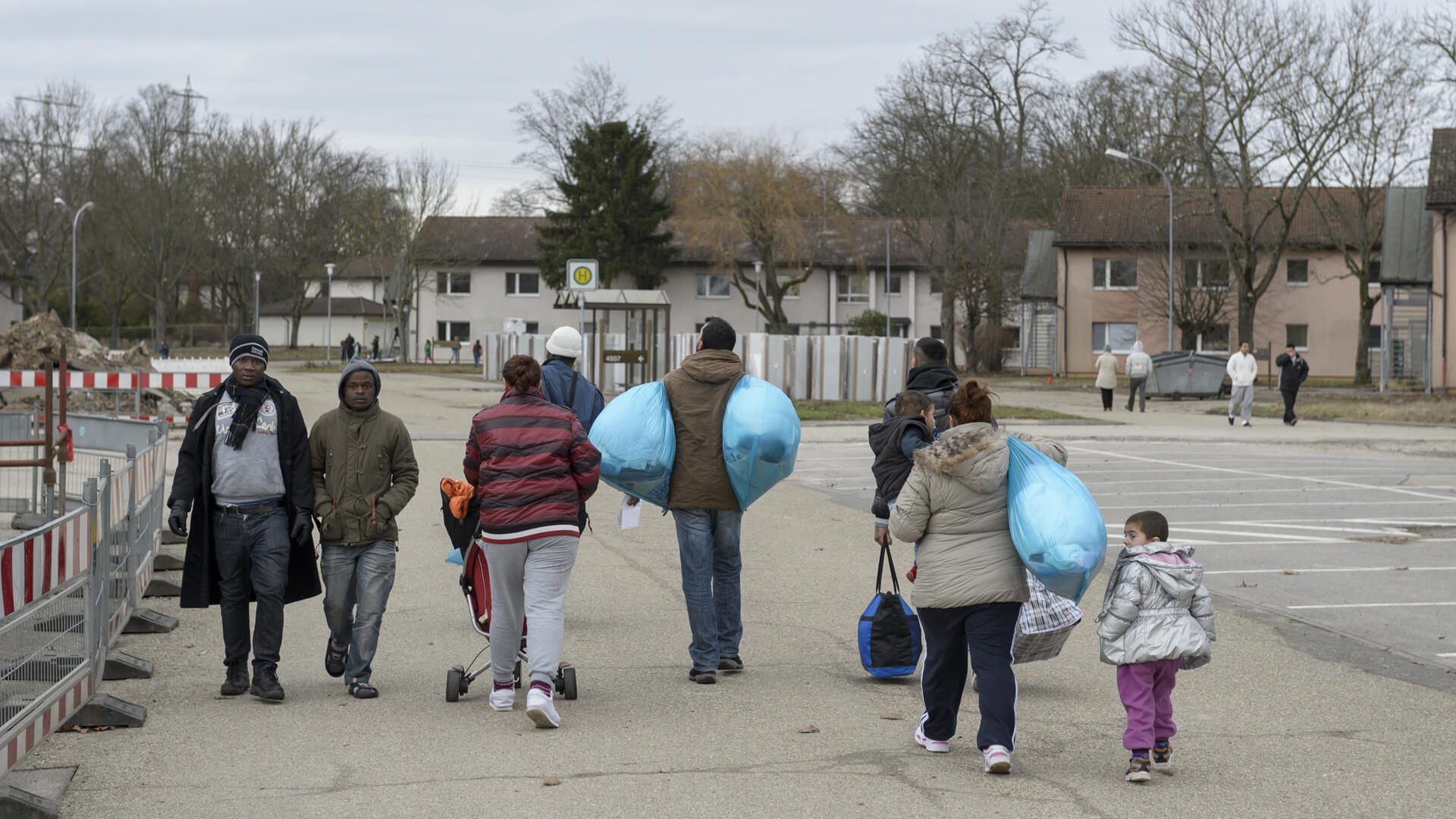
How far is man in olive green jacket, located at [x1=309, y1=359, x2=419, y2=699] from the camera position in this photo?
22.6 ft

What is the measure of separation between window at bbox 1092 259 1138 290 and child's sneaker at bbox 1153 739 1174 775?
2294 inches

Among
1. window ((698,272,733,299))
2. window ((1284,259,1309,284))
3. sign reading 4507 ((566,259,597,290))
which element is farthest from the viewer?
window ((698,272,733,299))

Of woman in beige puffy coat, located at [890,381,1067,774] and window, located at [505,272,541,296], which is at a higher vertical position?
window, located at [505,272,541,296]

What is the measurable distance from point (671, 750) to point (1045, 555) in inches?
66.4

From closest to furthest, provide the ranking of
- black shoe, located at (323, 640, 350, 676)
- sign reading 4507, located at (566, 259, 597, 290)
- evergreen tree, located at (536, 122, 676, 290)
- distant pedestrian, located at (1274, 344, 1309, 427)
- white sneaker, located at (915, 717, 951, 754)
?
white sneaker, located at (915, 717, 951, 754)
black shoe, located at (323, 640, 350, 676)
sign reading 4507, located at (566, 259, 597, 290)
distant pedestrian, located at (1274, 344, 1309, 427)
evergreen tree, located at (536, 122, 676, 290)

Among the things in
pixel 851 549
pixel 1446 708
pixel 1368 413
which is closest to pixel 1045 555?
pixel 1446 708

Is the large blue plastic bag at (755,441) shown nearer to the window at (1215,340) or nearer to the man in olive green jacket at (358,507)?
the man in olive green jacket at (358,507)

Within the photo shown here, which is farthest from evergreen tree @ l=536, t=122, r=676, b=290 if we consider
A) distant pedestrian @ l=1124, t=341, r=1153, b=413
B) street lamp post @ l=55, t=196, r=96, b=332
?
distant pedestrian @ l=1124, t=341, r=1153, b=413

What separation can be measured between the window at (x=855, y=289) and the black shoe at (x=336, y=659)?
69206mm

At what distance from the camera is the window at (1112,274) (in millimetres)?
61812

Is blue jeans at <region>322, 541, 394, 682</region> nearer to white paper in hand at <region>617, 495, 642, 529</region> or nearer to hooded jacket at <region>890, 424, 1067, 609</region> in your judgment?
white paper in hand at <region>617, 495, 642, 529</region>

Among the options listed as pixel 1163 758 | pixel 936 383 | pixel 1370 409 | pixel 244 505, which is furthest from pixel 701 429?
pixel 1370 409

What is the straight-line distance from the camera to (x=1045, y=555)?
18.2ft

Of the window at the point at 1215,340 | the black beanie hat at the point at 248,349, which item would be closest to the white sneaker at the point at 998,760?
the black beanie hat at the point at 248,349
